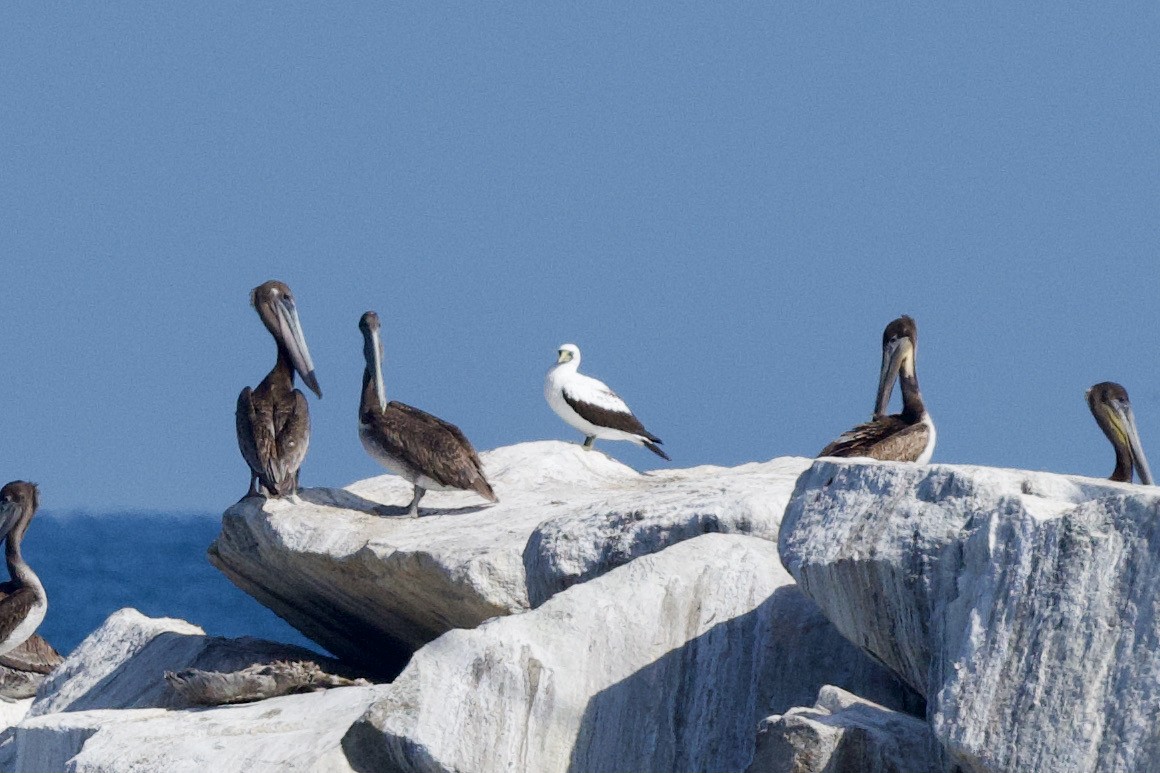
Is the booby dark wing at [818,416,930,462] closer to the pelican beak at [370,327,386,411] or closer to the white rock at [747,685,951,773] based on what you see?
the pelican beak at [370,327,386,411]

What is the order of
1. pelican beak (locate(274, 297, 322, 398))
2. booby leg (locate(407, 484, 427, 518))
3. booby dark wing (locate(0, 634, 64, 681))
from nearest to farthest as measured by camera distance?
1. booby leg (locate(407, 484, 427, 518))
2. pelican beak (locate(274, 297, 322, 398))
3. booby dark wing (locate(0, 634, 64, 681))

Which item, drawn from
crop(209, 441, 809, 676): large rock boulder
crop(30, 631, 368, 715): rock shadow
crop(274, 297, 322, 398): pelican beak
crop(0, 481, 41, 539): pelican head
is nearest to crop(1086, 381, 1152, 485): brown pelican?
crop(209, 441, 809, 676): large rock boulder

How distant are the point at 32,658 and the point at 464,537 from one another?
5.26 meters

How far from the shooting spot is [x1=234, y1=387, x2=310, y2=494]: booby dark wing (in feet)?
34.5

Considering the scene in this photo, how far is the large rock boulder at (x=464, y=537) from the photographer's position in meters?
8.02

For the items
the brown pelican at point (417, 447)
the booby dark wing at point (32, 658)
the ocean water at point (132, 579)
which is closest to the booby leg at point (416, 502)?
the brown pelican at point (417, 447)

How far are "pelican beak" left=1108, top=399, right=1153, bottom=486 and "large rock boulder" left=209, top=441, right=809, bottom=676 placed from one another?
1929mm

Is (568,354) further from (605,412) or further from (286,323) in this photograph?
(286,323)

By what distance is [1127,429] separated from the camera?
1061cm

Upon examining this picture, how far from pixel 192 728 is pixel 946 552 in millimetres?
3784

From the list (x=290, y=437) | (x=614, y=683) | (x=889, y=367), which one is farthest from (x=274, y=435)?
(x=614, y=683)

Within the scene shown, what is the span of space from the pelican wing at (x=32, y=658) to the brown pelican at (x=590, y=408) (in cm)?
474

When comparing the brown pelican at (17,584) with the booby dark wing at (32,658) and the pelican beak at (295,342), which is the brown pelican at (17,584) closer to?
the booby dark wing at (32,658)

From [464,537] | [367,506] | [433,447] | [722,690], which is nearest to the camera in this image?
[722,690]
